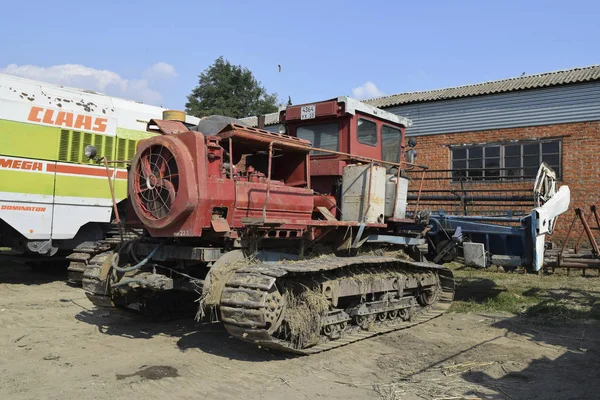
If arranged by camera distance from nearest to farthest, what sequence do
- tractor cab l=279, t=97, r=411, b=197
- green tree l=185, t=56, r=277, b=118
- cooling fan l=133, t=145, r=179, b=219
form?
cooling fan l=133, t=145, r=179, b=219, tractor cab l=279, t=97, r=411, b=197, green tree l=185, t=56, r=277, b=118

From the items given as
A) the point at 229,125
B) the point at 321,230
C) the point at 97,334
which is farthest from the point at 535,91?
the point at 97,334

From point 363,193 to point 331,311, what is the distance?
1703 mm

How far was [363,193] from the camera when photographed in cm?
720

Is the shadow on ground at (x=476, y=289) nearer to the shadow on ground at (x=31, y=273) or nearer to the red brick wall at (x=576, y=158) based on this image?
the red brick wall at (x=576, y=158)

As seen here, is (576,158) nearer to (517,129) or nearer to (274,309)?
(517,129)

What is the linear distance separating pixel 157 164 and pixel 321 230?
2242mm

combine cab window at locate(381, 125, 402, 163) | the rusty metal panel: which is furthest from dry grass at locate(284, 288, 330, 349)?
combine cab window at locate(381, 125, 402, 163)

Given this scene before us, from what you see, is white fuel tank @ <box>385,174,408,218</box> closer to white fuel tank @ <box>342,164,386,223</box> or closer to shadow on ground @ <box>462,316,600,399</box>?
white fuel tank @ <box>342,164,386,223</box>

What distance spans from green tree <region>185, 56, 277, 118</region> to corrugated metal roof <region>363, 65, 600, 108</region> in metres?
24.5

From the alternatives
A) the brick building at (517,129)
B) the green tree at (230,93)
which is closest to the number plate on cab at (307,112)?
the brick building at (517,129)

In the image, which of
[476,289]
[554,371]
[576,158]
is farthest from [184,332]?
[576,158]

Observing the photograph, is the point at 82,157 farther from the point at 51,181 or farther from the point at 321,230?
the point at 321,230

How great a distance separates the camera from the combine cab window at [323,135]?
7.90 metres

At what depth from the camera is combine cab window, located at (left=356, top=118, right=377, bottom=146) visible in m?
7.91
